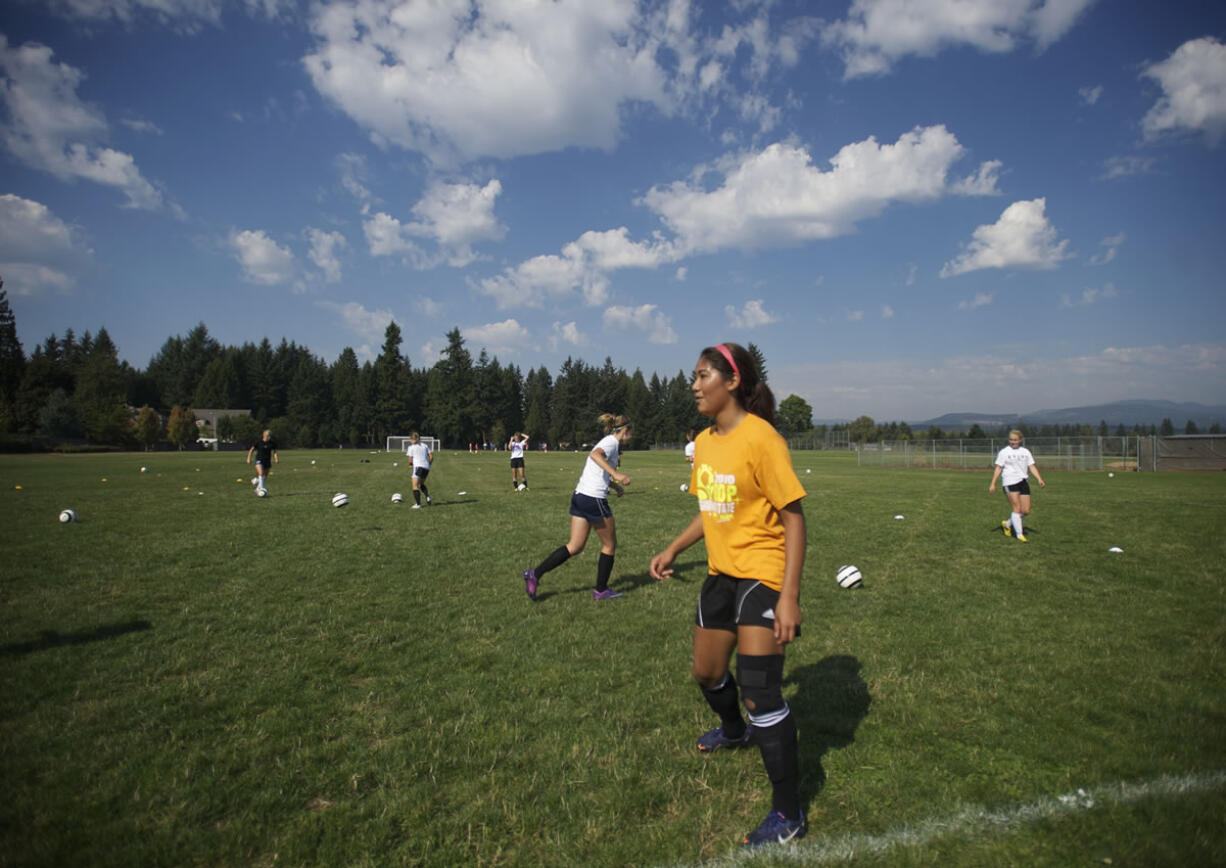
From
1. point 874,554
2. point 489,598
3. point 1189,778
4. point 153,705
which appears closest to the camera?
point 1189,778

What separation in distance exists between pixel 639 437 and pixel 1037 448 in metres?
71.6

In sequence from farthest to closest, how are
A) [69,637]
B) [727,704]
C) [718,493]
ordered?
[69,637], [727,704], [718,493]

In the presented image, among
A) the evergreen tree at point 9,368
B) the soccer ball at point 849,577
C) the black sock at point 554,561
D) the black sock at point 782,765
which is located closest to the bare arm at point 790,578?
the black sock at point 782,765

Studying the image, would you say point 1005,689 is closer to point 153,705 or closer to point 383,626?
point 383,626

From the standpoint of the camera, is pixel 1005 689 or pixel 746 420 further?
pixel 1005 689

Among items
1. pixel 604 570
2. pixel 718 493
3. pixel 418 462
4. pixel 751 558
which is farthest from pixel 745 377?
pixel 418 462

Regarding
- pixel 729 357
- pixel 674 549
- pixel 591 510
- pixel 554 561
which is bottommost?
pixel 554 561

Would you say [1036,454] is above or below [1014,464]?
below

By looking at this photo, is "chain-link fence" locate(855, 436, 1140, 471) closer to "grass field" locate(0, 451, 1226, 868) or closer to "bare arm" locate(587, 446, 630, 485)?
"grass field" locate(0, 451, 1226, 868)

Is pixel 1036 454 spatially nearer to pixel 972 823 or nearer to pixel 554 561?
pixel 554 561

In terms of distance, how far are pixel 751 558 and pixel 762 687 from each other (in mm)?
648

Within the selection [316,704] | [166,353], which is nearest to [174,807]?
[316,704]

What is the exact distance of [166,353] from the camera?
391 feet

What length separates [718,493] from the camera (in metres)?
3.44
